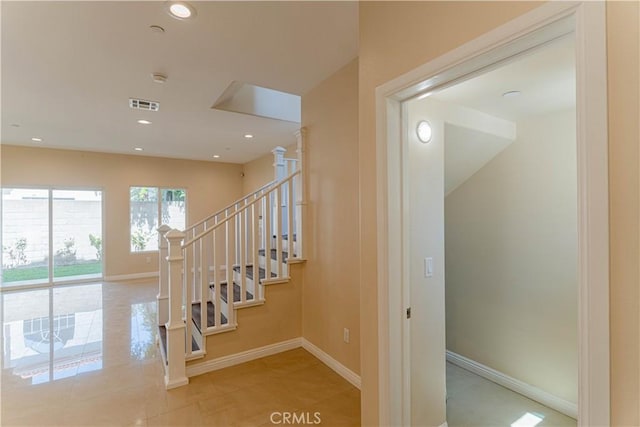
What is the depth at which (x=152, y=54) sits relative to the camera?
8.15 ft

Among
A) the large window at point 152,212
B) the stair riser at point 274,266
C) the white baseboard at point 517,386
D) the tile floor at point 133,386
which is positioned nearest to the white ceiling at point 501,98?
the white baseboard at point 517,386

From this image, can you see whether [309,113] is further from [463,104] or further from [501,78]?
[501,78]

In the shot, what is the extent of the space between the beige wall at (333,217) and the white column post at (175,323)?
49.4 inches

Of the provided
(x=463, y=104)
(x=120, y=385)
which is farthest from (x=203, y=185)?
(x=463, y=104)

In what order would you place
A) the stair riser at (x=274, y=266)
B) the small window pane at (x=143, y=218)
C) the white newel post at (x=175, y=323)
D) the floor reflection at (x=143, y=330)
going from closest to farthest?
the white newel post at (x=175, y=323), the floor reflection at (x=143, y=330), the stair riser at (x=274, y=266), the small window pane at (x=143, y=218)

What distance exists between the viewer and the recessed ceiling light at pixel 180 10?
1.89 metres

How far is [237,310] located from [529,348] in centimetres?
263

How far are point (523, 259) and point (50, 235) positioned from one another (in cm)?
799

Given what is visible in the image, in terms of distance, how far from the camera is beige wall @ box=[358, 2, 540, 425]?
118 centimetres

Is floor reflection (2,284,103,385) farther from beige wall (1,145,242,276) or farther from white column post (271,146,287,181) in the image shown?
white column post (271,146,287,181)

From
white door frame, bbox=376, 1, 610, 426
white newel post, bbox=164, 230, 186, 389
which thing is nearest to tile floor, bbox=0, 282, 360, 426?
white newel post, bbox=164, 230, 186, 389

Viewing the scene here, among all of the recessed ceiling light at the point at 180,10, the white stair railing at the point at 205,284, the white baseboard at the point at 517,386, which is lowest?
the white baseboard at the point at 517,386

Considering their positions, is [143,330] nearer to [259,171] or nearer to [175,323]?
[175,323]

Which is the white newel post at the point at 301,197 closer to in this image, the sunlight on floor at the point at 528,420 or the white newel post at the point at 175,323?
the white newel post at the point at 175,323
